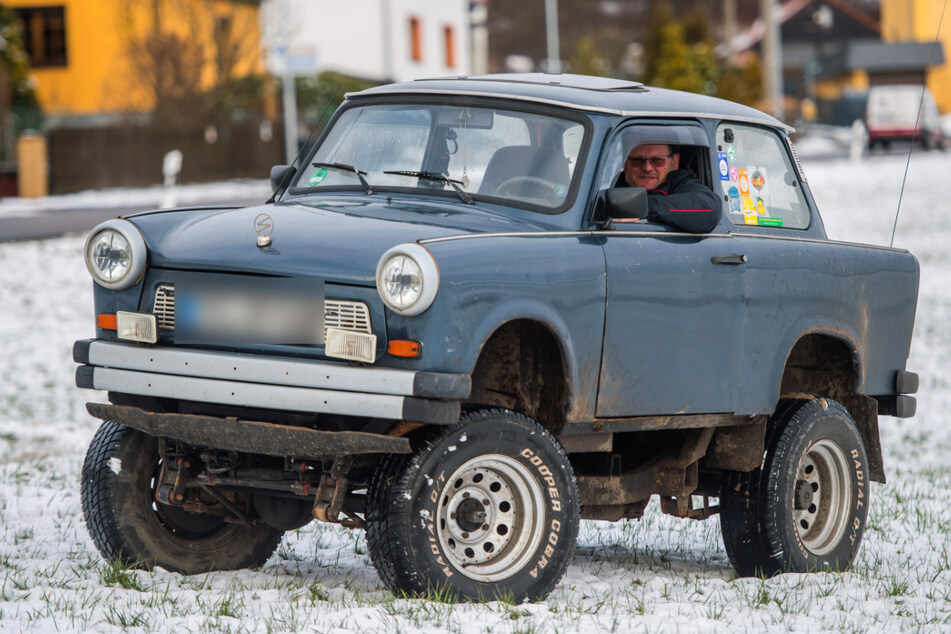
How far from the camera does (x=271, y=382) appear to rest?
205 inches

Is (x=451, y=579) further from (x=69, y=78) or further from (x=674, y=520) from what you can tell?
(x=69, y=78)

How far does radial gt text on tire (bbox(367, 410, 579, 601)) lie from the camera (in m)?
5.17

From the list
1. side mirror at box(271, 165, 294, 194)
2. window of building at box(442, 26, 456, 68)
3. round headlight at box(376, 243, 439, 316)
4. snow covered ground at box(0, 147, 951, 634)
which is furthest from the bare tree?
round headlight at box(376, 243, 439, 316)

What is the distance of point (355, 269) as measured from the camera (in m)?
5.15

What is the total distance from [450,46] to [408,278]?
50.8 metres

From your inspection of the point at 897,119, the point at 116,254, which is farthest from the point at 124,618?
the point at 897,119

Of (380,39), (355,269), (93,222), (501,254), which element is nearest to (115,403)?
(355,269)

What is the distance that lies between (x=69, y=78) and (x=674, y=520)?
1368 inches

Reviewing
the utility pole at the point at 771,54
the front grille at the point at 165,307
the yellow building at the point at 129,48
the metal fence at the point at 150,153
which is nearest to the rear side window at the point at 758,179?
the front grille at the point at 165,307

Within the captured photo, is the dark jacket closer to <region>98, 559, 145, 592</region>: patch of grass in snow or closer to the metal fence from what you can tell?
<region>98, 559, 145, 592</region>: patch of grass in snow

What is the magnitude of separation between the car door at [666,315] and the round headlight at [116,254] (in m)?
1.82

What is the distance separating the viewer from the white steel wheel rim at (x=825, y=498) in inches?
266

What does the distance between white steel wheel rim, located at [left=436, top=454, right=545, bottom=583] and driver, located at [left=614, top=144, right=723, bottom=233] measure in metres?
1.25

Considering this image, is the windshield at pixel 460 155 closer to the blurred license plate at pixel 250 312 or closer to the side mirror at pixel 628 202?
the side mirror at pixel 628 202
